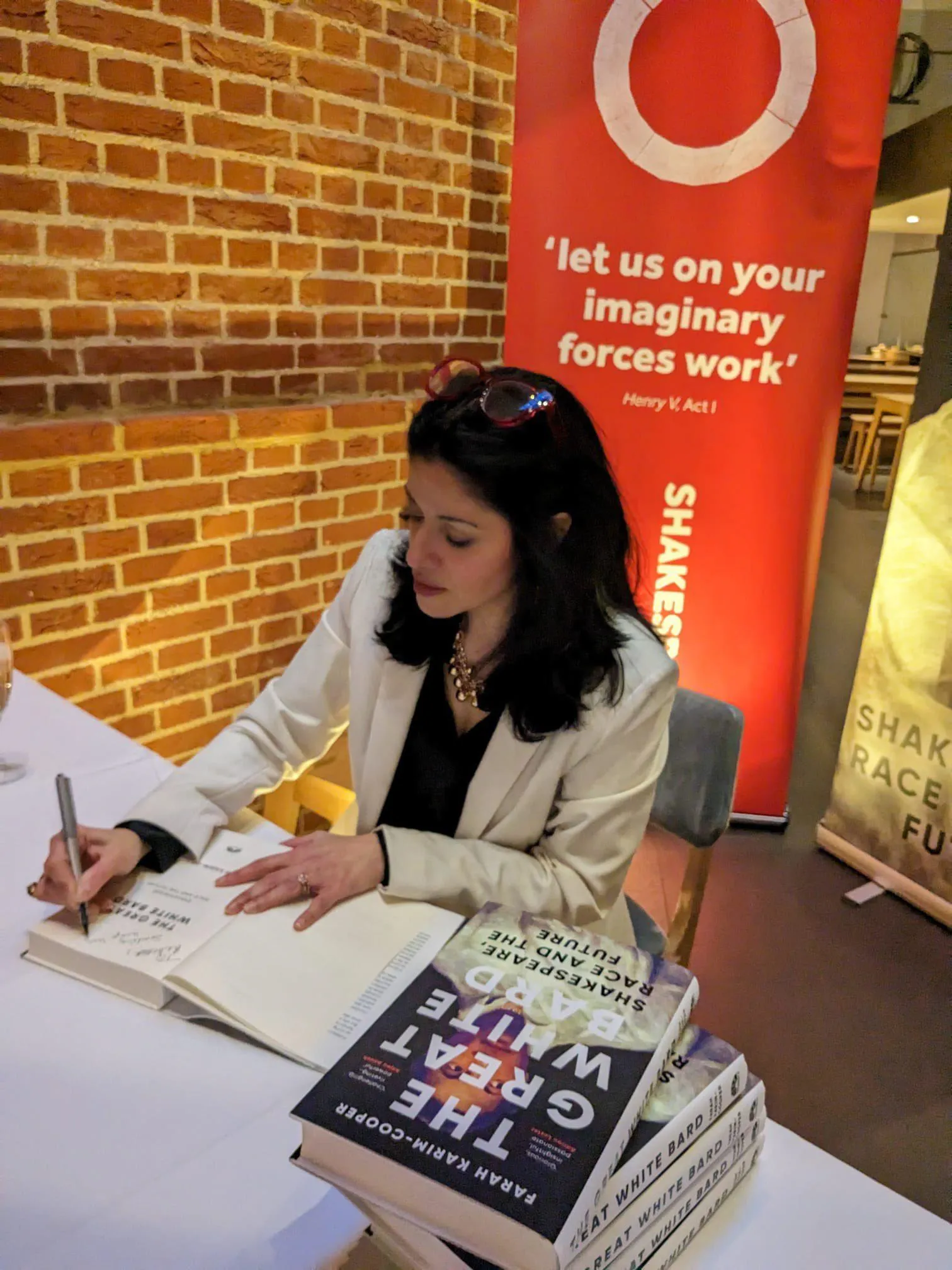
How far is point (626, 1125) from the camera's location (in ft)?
1.81

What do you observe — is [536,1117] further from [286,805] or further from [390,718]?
[286,805]

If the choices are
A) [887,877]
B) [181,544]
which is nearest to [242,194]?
[181,544]

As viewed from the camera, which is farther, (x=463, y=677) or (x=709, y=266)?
(x=709, y=266)

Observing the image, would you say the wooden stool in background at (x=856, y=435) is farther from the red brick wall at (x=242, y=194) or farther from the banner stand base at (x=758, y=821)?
the red brick wall at (x=242, y=194)

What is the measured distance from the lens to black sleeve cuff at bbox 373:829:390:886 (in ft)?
3.10

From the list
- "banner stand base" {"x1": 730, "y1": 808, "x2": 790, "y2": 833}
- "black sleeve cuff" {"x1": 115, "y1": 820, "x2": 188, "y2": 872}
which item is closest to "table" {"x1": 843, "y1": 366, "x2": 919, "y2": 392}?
"banner stand base" {"x1": 730, "y1": 808, "x2": 790, "y2": 833}

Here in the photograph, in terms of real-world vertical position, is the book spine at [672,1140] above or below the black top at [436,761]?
above

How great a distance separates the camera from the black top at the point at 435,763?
123cm

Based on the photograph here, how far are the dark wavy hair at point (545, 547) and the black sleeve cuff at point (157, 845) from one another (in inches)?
15.9

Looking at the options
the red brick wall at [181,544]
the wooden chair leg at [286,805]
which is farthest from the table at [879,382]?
the wooden chair leg at [286,805]

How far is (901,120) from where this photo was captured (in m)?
3.89

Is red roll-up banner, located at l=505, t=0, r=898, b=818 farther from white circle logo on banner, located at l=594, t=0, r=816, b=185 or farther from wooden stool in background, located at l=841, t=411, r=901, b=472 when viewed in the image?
wooden stool in background, located at l=841, t=411, r=901, b=472

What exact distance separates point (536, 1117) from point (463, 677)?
0.72 meters

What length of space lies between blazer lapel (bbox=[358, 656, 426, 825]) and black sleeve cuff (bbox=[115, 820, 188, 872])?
0.35 meters
